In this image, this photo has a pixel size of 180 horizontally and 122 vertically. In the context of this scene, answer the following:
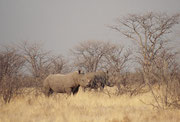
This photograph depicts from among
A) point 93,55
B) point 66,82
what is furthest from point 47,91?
point 93,55

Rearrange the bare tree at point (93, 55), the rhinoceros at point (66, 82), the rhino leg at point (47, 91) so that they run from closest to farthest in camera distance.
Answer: the rhinoceros at point (66, 82) < the rhino leg at point (47, 91) < the bare tree at point (93, 55)

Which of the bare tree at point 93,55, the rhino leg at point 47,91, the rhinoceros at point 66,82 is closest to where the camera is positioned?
the rhinoceros at point 66,82

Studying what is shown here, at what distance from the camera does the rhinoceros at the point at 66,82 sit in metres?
9.30

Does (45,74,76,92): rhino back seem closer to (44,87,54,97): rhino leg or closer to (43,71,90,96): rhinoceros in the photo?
(43,71,90,96): rhinoceros

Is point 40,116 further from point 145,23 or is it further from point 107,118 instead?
point 145,23

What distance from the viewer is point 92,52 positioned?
27391 mm

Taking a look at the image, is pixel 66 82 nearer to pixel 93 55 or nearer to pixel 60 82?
pixel 60 82

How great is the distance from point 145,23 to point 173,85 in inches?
591

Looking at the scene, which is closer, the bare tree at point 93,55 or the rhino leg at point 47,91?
the rhino leg at point 47,91

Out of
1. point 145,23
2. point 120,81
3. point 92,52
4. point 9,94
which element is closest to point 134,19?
point 145,23

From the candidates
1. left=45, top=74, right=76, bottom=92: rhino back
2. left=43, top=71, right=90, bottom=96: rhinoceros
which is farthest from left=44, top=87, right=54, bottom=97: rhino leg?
left=45, top=74, right=76, bottom=92: rhino back

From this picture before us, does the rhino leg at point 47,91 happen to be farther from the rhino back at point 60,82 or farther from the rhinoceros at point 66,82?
the rhino back at point 60,82

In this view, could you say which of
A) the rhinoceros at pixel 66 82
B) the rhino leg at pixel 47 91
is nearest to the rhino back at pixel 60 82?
the rhinoceros at pixel 66 82

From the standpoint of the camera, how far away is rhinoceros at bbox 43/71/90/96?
9.30 metres
